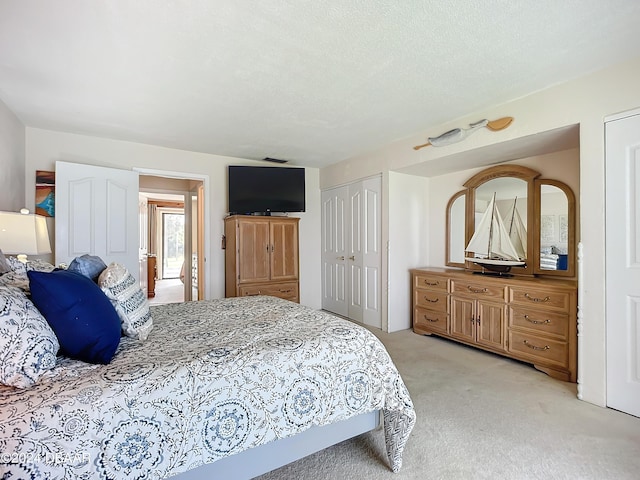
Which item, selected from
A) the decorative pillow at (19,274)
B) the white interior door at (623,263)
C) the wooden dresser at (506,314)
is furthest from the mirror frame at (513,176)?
the decorative pillow at (19,274)

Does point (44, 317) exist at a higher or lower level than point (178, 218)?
lower

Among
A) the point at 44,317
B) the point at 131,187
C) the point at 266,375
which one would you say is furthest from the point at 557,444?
the point at 131,187

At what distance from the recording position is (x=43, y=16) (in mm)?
1660

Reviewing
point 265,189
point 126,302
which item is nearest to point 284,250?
point 265,189

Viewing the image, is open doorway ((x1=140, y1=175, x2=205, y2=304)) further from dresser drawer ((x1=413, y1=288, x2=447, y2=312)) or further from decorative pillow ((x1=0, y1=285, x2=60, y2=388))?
decorative pillow ((x1=0, y1=285, x2=60, y2=388))

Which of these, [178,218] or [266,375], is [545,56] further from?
[178,218]

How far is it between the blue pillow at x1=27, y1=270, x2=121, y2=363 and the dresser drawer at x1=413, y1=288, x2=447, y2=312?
128 inches

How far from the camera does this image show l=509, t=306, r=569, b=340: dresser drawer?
8.71 ft

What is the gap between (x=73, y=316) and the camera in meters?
1.26

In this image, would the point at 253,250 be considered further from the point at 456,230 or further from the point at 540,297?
the point at 540,297

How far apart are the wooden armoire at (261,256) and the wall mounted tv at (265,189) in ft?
0.82

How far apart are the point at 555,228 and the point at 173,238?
978 centimetres

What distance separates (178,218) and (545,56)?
1015cm

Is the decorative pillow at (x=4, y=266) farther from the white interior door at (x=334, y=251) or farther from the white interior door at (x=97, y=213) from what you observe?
the white interior door at (x=334, y=251)
